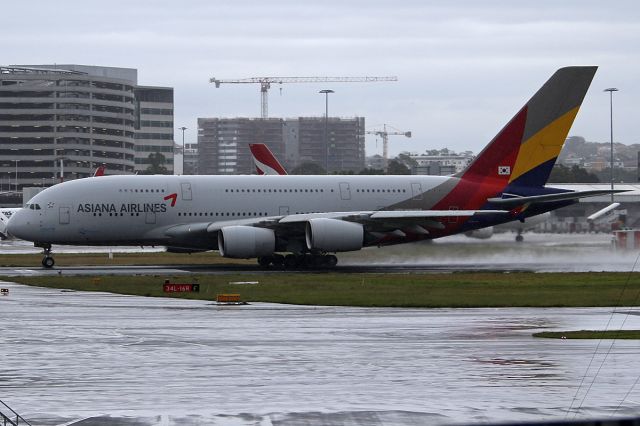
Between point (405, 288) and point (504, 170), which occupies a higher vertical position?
point (504, 170)

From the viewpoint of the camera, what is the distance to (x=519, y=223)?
6700 cm

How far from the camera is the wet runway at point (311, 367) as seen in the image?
18234 millimetres

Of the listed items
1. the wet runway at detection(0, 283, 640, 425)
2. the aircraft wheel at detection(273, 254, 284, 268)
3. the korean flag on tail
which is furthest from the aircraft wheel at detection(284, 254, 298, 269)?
the wet runway at detection(0, 283, 640, 425)

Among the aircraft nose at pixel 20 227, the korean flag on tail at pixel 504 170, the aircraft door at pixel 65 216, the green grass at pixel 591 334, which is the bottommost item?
the green grass at pixel 591 334

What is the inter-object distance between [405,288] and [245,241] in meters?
13.3

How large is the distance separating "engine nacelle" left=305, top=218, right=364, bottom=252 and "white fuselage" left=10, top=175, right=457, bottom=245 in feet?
12.7

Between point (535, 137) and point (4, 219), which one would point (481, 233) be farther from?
point (4, 219)

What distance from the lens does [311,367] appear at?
23.0 m

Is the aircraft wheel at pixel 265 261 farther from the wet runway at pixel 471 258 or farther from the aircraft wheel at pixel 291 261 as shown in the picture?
the aircraft wheel at pixel 291 261

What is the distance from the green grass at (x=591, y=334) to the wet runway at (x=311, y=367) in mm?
690

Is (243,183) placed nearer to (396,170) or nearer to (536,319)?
(536,319)

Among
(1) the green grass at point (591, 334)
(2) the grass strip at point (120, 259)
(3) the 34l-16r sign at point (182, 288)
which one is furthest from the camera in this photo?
(2) the grass strip at point (120, 259)

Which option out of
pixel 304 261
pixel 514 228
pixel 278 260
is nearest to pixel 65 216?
pixel 278 260

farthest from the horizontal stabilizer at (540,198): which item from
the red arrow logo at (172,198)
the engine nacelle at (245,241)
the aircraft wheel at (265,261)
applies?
the red arrow logo at (172,198)
